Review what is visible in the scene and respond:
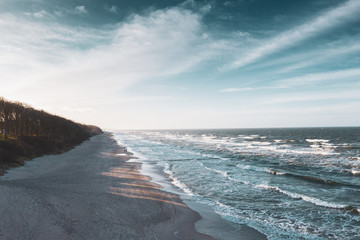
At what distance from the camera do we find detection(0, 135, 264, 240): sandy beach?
25.0 ft

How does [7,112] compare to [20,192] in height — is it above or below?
above

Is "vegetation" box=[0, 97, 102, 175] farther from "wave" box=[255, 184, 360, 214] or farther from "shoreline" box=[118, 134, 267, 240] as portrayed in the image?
"wave" box=[255, 184, 360, 214]

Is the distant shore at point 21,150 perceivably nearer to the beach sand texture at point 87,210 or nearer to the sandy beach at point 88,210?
the sandy beach at point 88,210

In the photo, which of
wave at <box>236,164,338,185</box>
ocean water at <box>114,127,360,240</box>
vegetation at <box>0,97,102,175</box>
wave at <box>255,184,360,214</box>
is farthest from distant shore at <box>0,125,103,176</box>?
wave at <box>236,164,338,185</box>

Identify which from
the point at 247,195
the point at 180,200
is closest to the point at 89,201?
the point at 180,200

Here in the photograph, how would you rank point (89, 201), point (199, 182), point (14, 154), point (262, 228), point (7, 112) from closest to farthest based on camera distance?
point (262, 228) → point (89, 201) → point (199, 182) → point (14, 154) → point (7, 112)

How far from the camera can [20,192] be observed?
1088 centimetres

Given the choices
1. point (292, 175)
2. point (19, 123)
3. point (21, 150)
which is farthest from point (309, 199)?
point (19, 123)

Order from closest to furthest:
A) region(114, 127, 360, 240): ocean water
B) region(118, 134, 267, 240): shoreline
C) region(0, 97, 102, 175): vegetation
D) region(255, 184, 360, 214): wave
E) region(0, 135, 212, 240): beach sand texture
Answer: region(0, 135, 212, 240): beach sand texture, region(118, 134, 267, 240): shoreline, region(114, 127, 360, 240): ocean water, region(255, 184, 360, 214): wave, region(0, 97, 102, 175): vegetation

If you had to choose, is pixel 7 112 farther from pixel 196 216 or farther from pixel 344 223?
pixel 344 223

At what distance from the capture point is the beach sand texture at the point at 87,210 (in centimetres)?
762

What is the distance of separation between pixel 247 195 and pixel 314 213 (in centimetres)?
401

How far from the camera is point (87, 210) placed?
962cm

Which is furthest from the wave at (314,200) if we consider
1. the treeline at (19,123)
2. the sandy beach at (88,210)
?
the treeline at (19,123)
